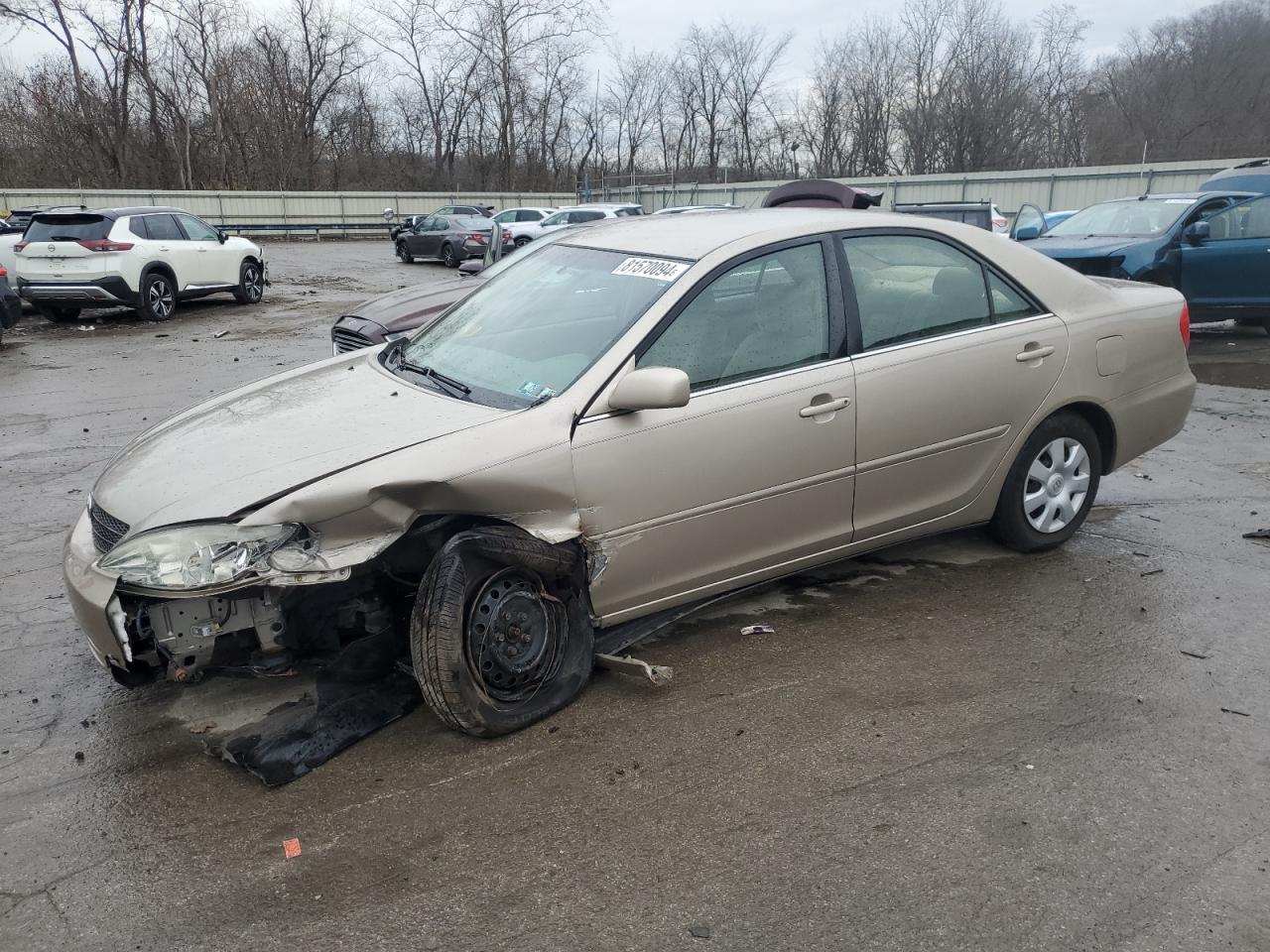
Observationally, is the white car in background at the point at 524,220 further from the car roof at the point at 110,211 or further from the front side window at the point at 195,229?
the car roof at the point at 110,211

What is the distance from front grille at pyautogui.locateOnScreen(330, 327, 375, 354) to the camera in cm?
764

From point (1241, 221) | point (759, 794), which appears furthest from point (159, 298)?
point (759, 794)

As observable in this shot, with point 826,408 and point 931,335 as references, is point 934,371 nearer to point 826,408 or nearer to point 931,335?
Result: point 931,335

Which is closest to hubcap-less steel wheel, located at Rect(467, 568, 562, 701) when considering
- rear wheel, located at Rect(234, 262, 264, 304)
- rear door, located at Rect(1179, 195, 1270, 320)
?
rear door, located at Rect(1179, 195, 1270, 320)

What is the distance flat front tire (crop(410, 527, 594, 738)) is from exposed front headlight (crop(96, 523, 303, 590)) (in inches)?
20.7

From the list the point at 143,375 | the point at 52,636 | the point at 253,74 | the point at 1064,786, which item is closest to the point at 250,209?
the point at 253,74

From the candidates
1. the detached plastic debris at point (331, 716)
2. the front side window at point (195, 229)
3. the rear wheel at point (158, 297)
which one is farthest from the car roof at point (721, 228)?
the front side window at point (195, 229)

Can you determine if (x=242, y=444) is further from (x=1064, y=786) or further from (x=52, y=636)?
(x=1064, y=786)

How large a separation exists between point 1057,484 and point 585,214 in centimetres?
2360

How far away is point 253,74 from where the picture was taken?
48000 millimetres

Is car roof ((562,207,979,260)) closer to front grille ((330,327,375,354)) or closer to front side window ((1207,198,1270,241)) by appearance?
front grille ((330,327,375,354))

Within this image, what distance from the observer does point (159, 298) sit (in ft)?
50.7

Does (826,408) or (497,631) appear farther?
(826,408)

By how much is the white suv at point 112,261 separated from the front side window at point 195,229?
2 cm
